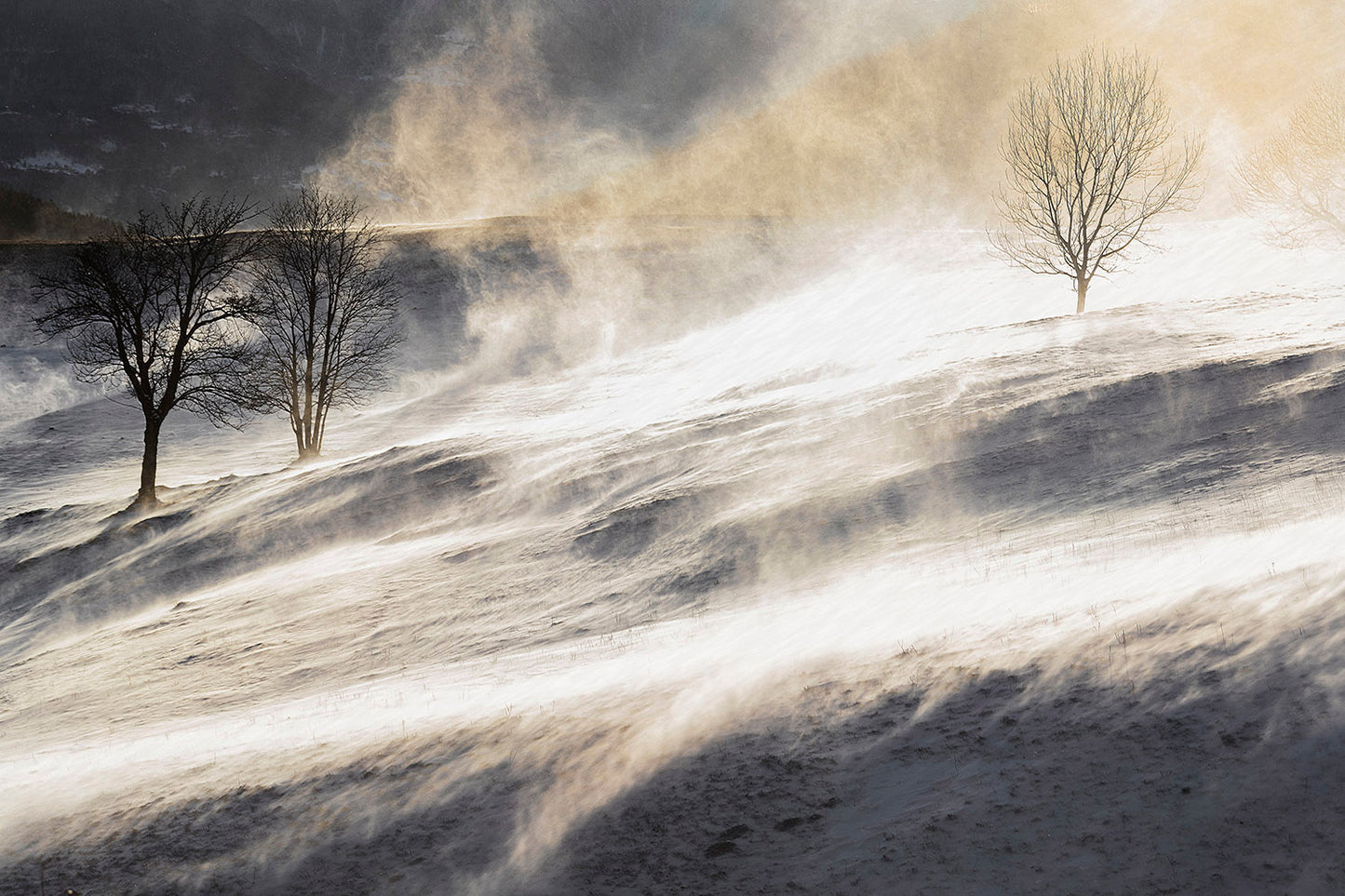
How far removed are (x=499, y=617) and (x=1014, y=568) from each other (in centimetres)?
566

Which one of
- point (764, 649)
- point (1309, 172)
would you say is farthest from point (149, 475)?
point (1309, 172)

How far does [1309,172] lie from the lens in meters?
31.8

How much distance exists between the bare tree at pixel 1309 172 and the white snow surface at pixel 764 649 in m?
15.1

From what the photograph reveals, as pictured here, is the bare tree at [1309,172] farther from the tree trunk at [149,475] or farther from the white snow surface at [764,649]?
the tree trunk at [149,475]

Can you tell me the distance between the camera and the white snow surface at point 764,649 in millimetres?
4508

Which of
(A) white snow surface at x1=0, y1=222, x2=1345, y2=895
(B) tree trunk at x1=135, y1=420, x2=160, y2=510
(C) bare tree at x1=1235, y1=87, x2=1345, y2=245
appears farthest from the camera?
(C) bare tree at x1=1235, y1=87, x2=1345, y2=245

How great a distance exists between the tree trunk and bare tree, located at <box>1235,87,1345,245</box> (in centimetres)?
3731

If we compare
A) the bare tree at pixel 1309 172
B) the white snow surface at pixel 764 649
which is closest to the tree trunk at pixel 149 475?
the white snow surface at pixel 764 649

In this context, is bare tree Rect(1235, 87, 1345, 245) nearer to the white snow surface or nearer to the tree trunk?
the white snow surface

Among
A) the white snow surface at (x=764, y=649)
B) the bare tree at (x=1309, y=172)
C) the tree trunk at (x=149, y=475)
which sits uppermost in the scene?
the bare tree at (x=1309, y=172)

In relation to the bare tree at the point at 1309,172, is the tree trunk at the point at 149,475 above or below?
below

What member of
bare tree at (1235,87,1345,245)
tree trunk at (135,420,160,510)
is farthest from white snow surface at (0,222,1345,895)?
bare tree at (1235,87,1345,245)

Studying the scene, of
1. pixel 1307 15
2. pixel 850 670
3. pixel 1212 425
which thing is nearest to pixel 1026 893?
pixel 850 670

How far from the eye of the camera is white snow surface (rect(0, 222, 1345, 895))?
451 centimetres
